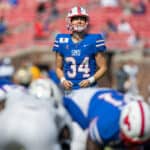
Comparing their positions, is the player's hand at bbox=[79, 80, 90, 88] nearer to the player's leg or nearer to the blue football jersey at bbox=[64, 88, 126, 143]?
the blue football jersey at bbox=[64, 88, 126, 143]

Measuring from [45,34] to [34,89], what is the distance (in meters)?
14.0

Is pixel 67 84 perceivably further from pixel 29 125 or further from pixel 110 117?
pixel 29 125

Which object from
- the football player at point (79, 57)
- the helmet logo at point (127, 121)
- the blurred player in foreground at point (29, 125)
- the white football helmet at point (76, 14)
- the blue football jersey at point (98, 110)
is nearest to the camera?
the blurred player in foreground at point (29, 125)

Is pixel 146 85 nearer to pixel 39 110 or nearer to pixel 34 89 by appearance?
pixel 34 89

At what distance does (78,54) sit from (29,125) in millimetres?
2441

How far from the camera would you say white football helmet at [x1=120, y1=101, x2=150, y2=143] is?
18.1 ft

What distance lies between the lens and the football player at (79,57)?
A: 6.93 metres

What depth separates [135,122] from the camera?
5.54 meters

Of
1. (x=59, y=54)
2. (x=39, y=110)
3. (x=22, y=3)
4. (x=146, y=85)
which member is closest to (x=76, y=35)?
(x=59, y=54)

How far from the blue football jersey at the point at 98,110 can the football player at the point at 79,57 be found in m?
0.74

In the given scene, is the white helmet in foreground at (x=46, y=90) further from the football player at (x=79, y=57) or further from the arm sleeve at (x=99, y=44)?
the arm sleeve at (x=99, y=44)

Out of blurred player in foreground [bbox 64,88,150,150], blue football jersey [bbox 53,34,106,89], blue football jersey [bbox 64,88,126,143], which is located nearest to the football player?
blue football jersey [bbox 53,34,106,89]

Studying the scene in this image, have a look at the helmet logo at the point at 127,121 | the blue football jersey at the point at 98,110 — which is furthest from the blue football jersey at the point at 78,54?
the helmet logo at the point at 127,121

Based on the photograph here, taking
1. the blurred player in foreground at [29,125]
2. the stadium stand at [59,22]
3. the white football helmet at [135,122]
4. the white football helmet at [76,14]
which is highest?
the white football helmet at [76,14]
